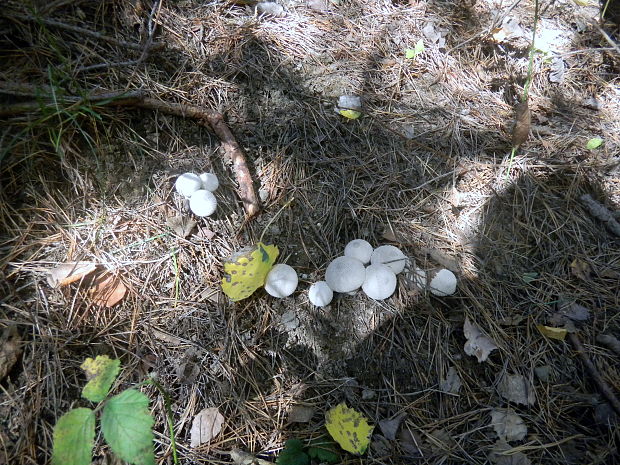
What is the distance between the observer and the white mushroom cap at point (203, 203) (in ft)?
6.37

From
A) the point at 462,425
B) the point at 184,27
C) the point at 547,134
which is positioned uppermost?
the point at 184,27

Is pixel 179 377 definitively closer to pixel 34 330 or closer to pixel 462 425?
pixel 34 330

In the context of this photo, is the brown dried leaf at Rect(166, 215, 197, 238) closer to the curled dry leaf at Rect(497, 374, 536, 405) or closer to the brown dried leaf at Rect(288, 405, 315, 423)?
the brown dried leaf at Rect(288, 405, 315, 423)

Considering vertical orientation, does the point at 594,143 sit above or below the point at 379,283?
above

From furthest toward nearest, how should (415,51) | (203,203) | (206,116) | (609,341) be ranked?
(415,51), (206,116), (203,203), (609,341)

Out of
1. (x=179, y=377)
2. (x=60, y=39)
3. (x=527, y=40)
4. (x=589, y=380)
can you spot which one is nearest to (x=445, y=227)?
(x=589, y=380)

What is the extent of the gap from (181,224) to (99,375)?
82cm

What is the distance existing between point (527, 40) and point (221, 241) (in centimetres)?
277

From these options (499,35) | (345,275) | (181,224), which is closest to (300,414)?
(345,275)

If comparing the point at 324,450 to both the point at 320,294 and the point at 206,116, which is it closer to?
the point at 320,294

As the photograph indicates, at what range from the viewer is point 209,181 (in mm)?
2027

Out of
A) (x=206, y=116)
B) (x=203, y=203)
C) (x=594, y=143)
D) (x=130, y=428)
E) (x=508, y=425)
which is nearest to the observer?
(x=130, y=428)

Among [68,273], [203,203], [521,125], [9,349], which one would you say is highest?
[521,125]

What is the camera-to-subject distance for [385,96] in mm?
2527
